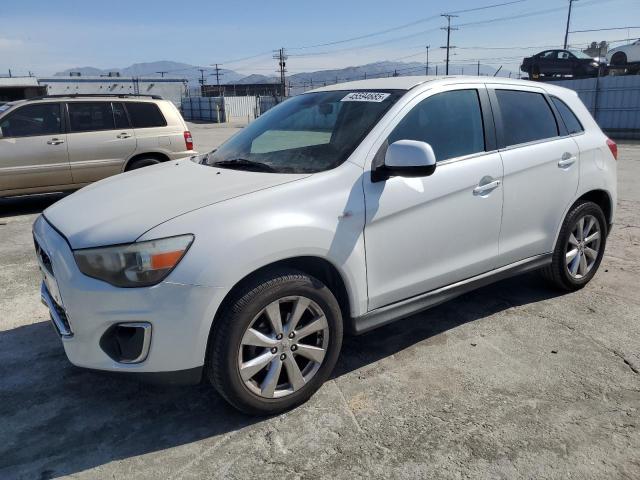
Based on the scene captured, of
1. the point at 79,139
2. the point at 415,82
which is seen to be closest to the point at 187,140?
the point at 79,139

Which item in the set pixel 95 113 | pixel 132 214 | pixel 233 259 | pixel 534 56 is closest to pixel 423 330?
pixel 233 259

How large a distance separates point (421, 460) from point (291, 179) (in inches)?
60.7

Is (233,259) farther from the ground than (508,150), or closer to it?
closer to it

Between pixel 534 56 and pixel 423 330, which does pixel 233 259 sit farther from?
pixel 534 56

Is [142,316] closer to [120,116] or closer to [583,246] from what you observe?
[583,246]

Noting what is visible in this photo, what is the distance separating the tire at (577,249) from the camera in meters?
4.20

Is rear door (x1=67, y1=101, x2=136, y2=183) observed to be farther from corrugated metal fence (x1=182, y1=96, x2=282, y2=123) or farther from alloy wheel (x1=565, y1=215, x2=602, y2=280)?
corrugated metal fence (x1=182, y1=96, x2=282, y2=123)

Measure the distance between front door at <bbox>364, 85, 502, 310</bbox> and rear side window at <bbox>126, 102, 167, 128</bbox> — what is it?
21.2 ft

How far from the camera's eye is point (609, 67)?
26016mm

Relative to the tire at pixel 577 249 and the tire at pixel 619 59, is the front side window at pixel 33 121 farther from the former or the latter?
the tire at pixel 619 59

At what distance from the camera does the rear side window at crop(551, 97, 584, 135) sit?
13.9 feet

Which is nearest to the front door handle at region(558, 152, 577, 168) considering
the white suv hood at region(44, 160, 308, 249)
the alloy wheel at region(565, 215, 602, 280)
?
the alloy wheel at region(565, 215, 602, 280)

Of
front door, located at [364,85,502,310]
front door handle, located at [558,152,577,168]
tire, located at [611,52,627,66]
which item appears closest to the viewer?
front door, located at [364,85,502,310]

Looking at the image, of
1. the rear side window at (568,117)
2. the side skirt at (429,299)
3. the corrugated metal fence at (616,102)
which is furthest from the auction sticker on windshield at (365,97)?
the corrugated metal fence at (616,102)
